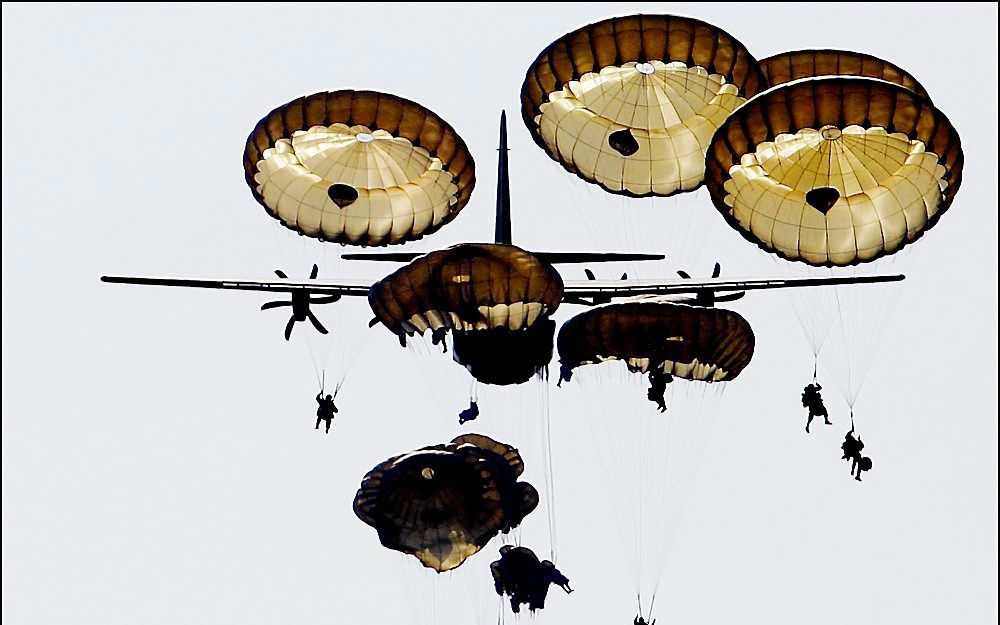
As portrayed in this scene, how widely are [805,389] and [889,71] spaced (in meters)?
5.91

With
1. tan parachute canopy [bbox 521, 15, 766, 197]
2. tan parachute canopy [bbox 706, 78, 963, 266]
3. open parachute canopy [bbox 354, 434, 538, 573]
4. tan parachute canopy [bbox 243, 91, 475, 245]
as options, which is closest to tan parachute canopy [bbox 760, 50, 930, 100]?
tan parachute canopy [bbox 521, 15, 766, 197]

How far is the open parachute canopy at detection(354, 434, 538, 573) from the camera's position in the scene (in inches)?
1519

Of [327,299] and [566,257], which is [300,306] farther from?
[566,257]

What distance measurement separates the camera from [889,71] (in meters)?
39.7

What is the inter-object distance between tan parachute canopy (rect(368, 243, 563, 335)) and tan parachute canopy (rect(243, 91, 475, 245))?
153 inches

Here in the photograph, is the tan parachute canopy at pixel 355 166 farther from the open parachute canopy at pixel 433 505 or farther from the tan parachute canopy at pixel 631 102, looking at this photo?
the open parachute canopy at pixel 433 505

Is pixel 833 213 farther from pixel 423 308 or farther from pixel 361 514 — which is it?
pixel 361 514

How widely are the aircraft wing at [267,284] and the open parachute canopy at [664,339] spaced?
4.00 meters

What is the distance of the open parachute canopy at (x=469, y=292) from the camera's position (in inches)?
1415

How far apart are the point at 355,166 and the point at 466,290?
5271 millimetres

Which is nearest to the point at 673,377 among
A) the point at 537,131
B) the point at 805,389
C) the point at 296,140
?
the point at 805,389

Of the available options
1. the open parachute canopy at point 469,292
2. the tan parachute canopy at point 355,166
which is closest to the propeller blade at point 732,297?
the tan parachute canopy at point 355,166

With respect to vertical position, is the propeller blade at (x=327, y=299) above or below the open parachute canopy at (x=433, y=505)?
above

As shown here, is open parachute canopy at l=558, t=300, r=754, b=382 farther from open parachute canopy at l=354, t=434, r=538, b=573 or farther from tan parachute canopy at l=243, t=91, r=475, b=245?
tan parachute canopy at l=243, t=91, r=475, b=245
